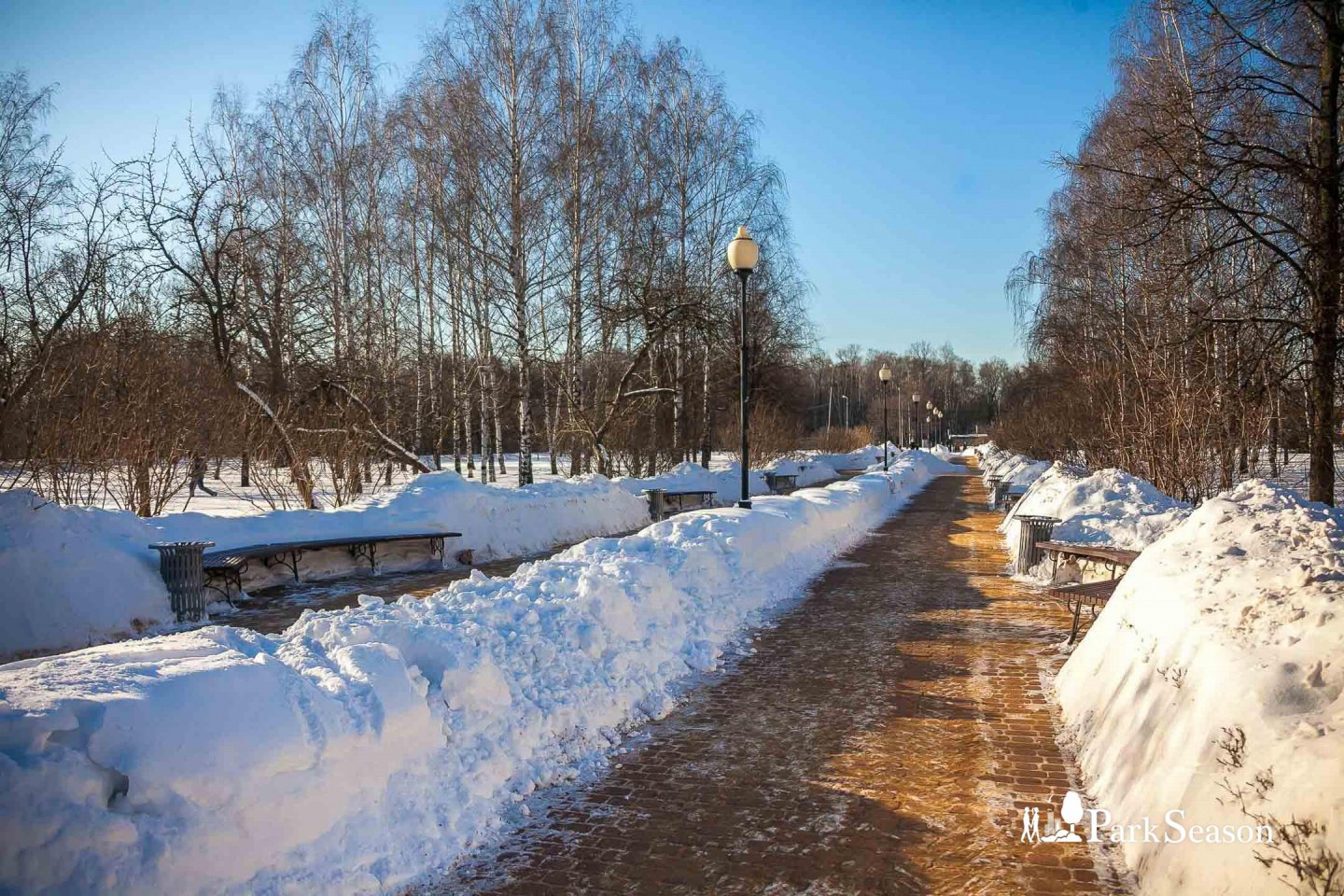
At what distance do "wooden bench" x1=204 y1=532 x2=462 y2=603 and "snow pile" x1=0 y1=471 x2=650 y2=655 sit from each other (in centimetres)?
18

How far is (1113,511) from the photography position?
1116 cm

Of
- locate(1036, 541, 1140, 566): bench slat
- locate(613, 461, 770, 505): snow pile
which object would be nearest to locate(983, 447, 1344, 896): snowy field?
locate(1036, 541, 1140, 566): bench slat

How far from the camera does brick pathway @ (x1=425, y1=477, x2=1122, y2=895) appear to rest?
11.4 feet

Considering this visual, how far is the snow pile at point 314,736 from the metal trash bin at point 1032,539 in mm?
6934

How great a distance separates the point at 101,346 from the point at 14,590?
5828 millimetres

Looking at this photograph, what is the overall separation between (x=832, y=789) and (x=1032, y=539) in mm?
8114

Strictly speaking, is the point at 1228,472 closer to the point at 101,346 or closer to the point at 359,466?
the point at 359,466

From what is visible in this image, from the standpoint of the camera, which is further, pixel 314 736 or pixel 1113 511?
pixel 1113 511

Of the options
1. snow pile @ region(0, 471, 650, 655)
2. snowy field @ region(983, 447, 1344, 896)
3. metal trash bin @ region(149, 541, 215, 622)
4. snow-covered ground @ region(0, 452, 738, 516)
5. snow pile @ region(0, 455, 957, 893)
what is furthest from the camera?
snow-covered ground @ region(0, 452, 738, 516)

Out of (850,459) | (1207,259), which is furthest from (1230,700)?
(850,459)

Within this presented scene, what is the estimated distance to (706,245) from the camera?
83.5 ft

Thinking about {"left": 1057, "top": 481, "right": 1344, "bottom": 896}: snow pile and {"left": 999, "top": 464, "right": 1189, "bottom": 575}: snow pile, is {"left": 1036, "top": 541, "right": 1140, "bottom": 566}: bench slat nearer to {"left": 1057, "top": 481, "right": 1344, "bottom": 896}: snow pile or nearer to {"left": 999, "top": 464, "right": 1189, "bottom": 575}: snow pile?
{"left": 999, "top": 464, "right": 1189, "bottom": 575}: snow pile

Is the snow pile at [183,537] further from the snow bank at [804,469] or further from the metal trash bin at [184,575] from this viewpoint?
the snow bank at [804,469]

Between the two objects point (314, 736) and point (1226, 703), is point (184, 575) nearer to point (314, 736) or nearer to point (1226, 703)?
point (314, 736)
